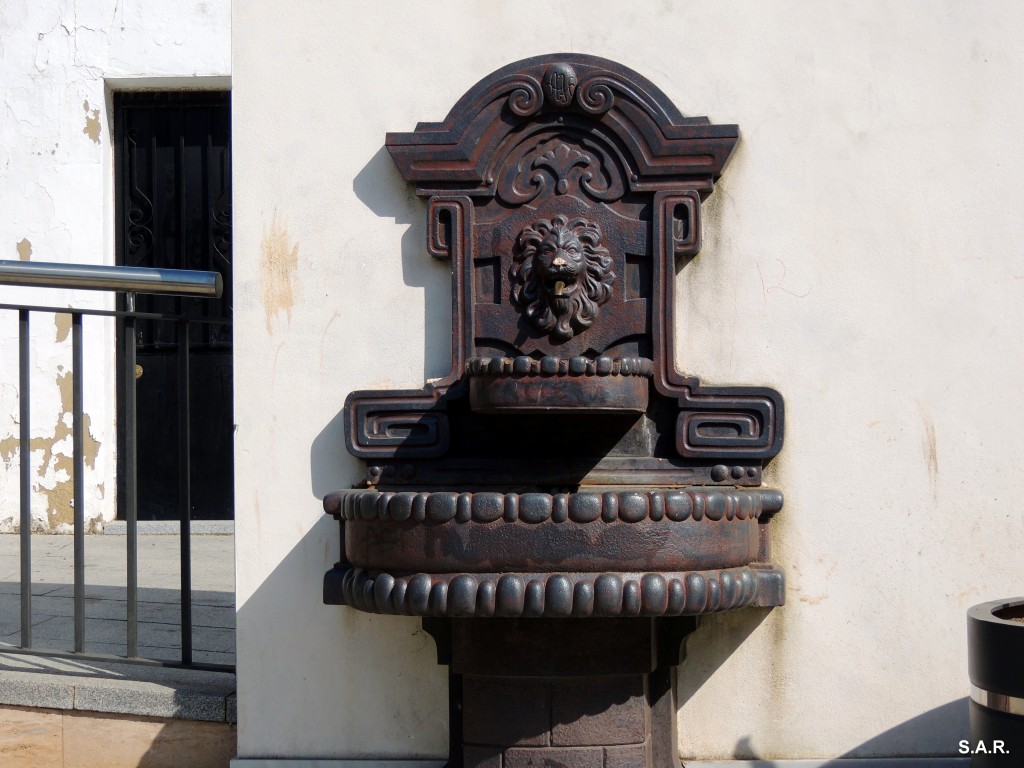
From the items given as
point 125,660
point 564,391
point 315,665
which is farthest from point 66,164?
point 564,391

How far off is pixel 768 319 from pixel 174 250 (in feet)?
13.7

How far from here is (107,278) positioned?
320 centimetres

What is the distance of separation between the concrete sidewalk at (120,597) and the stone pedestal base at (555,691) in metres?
0.97

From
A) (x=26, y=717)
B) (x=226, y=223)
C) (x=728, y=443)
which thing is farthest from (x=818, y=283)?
(x=226, y=223)

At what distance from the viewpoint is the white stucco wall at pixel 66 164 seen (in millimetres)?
6133

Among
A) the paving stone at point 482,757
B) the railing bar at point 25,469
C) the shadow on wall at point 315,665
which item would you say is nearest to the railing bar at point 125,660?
the railing bar at point 25,469

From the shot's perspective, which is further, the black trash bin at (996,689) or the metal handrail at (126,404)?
the metal handrail at (126,404)

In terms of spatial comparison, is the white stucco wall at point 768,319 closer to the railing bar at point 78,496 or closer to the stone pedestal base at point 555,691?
the stone pedestal base at point 555,691

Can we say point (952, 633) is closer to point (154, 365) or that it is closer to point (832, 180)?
point (832, 180)

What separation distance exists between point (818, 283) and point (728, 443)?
483 millimetres

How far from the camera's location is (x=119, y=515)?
6250mm

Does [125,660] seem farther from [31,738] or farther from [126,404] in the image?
[126,404]

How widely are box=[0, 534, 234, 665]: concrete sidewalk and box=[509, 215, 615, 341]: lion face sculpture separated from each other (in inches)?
55.2

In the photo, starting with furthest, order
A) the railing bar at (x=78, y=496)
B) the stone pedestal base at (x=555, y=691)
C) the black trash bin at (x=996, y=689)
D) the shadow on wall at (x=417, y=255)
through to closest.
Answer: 1. the railing bar at (x=78, y=496)
2. the shadow on wall at (x=417, y=255)
3. the stone pedestal base at (x=555, y=691)
4. the black trash bin at (x=996, y=689)
